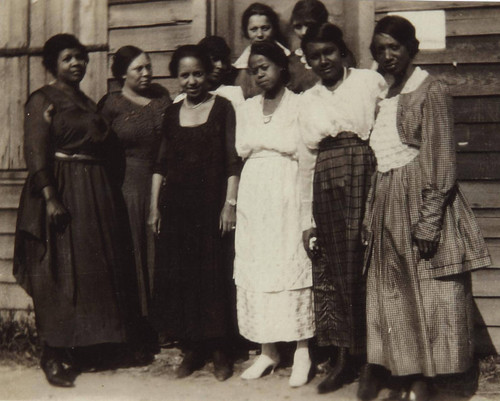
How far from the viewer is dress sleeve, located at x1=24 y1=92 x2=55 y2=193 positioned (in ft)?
11.6

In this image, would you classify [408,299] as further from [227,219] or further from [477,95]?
[477,95]

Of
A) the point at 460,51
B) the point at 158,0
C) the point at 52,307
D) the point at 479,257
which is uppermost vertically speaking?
the point at 158,0

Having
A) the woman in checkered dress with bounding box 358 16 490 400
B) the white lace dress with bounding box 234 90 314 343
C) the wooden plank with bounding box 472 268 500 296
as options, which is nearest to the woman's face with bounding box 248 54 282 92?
the white lace dress with bounding box 234 90 314 343

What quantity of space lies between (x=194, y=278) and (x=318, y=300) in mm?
759

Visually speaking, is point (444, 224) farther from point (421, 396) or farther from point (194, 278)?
point (194, 278)

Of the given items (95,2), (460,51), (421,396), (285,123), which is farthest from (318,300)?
(95,2)

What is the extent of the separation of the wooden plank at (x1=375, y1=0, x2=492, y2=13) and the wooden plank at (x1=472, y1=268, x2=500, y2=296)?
1720mm

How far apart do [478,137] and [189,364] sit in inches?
91.4

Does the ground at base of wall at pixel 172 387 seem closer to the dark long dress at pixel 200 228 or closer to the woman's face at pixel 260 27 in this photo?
the dark long dress at pixel 200 228

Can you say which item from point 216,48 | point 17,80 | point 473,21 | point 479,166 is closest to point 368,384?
point 479,166

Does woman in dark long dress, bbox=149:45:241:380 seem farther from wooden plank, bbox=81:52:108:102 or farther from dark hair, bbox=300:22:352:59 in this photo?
wooden plank, bbox=81:52:108:102

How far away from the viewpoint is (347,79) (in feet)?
10.8

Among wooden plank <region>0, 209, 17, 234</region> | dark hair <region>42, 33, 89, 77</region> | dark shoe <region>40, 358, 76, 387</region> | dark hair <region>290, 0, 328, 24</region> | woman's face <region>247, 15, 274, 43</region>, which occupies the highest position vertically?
dark hair <region>290, 0, 328, 24</region>

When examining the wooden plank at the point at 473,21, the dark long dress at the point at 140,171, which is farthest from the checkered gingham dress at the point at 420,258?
the dark long dress at the point at 140,171
